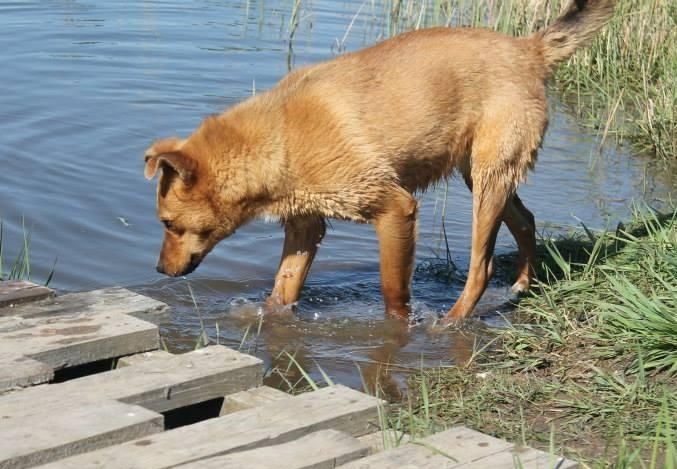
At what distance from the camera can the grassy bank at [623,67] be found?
31.1ft

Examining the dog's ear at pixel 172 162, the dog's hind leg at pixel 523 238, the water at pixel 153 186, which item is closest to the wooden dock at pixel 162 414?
the water at pixel 153 186

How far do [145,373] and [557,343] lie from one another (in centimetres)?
206

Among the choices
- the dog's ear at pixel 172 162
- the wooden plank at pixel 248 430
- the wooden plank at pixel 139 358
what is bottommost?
Result: the wooden plank at pixel 139 358

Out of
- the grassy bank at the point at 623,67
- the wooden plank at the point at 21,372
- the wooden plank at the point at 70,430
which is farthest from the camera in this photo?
the grassy bank at the point at 623,67

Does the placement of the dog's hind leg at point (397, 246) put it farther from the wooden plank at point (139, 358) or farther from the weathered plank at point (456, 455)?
the weathered plank at point (456, 455)

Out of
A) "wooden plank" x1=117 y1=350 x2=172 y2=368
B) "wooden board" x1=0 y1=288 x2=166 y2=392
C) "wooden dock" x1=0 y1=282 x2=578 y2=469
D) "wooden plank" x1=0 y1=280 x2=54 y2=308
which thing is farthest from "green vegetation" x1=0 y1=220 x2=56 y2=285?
"wooden plank" x1=117 y1=350 x2=172 y2=368

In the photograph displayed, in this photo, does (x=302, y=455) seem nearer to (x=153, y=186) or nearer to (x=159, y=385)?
(x=159, y=385)

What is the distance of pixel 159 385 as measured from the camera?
4.00 metres

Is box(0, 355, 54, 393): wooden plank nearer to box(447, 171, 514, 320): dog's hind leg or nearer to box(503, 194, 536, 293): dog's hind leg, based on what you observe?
box(447, 171, 514, 320): dog's hind leg

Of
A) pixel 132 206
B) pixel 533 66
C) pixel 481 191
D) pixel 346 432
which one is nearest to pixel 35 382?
pixel 346 432

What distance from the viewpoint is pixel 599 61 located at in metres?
10.7

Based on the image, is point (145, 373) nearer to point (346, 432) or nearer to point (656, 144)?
point (346, 432)

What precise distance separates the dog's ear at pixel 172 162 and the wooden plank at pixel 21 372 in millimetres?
1888

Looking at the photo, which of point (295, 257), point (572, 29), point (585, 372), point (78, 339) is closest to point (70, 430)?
point (78, 339)
